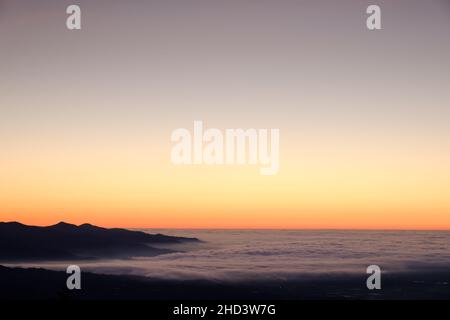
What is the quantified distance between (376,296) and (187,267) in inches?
292

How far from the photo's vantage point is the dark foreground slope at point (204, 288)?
1123cm

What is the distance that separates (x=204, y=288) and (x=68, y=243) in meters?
11.2

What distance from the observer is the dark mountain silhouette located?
2067 centimetres

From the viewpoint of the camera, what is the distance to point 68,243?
23.1 metres

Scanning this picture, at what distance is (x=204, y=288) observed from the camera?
1379 cm

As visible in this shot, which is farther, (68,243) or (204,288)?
(68,243)

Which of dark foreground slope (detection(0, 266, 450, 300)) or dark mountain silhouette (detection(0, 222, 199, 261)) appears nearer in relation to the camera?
dark foreground slope (detection(0, 266, 450, 300))

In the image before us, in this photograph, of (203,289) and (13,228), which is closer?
(203,289)

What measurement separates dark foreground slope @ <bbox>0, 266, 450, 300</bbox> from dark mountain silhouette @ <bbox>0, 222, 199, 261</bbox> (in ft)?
23.7

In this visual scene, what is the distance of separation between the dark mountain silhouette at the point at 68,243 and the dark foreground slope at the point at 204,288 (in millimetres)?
7220

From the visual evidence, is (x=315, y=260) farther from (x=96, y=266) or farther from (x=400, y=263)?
(x=96, y=266)
